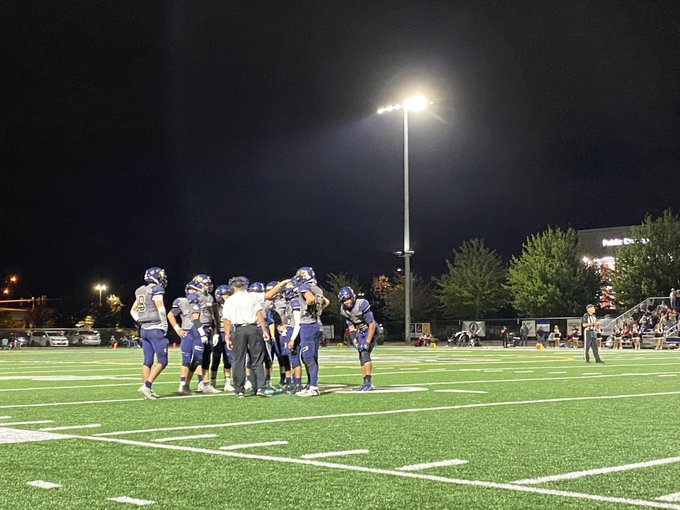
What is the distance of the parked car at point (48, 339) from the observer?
196ft

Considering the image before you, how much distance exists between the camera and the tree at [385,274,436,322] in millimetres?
88500

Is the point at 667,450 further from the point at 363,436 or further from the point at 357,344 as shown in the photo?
the point at 357,344

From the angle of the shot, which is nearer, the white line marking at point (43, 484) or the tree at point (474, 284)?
the white line marking at point (43, 484)

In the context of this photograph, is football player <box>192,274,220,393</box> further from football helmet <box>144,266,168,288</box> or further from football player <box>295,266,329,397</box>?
football player <box>295,266,329,397</box>

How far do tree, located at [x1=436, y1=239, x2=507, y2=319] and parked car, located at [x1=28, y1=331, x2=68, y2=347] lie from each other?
1339 inches

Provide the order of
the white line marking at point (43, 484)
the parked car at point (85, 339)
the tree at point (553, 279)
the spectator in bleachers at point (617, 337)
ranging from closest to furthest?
the white line marking at point (43, 484), the spectator in bleachers at point (617, 337), the parked car at point (85, 339), the tree at point (553, 279)

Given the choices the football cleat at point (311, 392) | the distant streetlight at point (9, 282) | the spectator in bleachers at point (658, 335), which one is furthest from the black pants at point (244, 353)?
the distant streetlight at point (9, 282)

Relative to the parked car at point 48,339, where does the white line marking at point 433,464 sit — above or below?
below

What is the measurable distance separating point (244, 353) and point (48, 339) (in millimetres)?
52878

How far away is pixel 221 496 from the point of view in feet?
16.2

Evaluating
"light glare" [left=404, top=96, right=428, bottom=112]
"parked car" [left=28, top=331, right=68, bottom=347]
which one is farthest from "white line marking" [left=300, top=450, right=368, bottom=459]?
"parked car" [left=28, top=331, right=68, bottom=347]

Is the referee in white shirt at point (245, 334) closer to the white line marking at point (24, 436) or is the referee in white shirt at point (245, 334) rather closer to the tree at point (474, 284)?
the white line marking at point (24, 436)

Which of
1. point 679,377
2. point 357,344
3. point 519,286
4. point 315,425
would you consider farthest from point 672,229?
point 315,425

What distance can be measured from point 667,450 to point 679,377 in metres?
10.2
